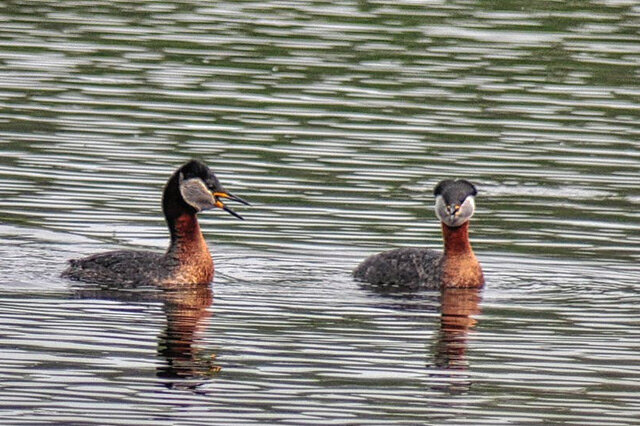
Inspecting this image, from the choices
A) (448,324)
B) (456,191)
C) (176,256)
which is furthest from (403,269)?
(176,256)

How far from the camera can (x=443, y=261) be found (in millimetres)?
18172

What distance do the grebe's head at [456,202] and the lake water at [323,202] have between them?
0.72 meters

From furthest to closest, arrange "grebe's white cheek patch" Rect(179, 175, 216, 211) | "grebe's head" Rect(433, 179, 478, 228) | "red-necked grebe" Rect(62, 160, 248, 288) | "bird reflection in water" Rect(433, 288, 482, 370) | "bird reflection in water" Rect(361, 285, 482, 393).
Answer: "grebe's white cheek patch" Rect(179, 175, 216, 211) → "grebe's head" Rect(433, 179, 478, 228) → "red-necked grebe" Rect(62, 160, 248, 288) → "bird reflection in water" Rect(433, 288, 482, 370) → "bird reflection in water" Rect(361, 285, 482, 393)

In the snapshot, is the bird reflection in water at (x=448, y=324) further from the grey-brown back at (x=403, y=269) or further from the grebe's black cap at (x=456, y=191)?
the grebe's black cap at (x=456, y=191)

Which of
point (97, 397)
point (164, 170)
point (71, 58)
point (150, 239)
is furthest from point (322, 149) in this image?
point (97, 397)

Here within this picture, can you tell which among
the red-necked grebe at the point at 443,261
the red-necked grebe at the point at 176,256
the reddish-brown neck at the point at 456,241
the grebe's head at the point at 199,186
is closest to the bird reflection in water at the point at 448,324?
the red-necked grebe at the point at 443,261

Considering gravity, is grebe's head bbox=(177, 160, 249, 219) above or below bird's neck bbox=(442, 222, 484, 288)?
above

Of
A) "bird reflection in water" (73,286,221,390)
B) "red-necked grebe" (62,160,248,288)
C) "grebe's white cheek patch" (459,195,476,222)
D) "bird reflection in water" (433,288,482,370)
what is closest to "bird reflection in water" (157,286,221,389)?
"bird reflection in water" (73,286,221,390)

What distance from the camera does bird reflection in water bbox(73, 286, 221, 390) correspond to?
13532mm

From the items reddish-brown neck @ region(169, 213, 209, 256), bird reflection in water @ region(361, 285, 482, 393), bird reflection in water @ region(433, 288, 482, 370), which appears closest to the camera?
bird reflection in water @ region(361, 285, 482, 393)

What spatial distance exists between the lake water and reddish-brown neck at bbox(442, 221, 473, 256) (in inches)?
18.9

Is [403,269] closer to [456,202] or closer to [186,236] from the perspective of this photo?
[456,202]

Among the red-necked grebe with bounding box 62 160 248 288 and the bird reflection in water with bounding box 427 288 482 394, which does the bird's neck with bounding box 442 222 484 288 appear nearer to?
the bird reflection in water with bounding box 427 288 482 394

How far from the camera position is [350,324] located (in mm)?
15664
